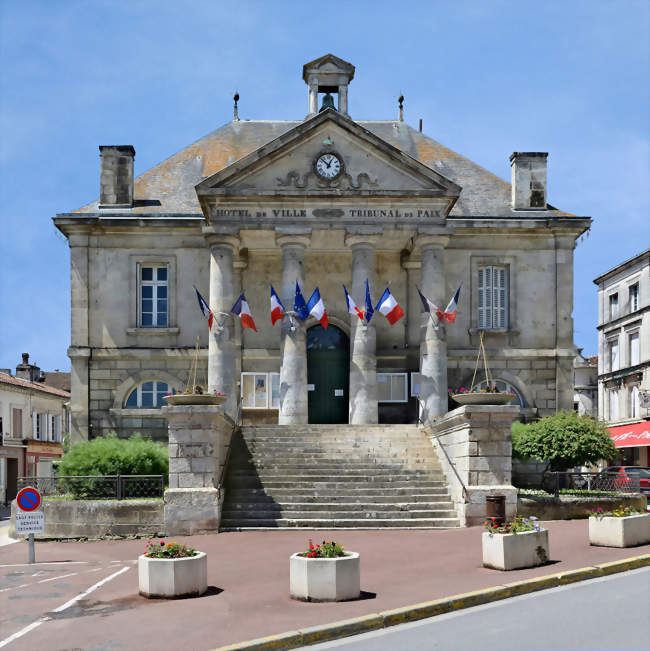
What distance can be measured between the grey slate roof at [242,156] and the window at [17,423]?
22.5m

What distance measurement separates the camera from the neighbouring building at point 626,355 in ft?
141

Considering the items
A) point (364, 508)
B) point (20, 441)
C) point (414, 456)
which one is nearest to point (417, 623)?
point (364, 508)

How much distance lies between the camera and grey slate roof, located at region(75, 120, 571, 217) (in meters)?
27.8

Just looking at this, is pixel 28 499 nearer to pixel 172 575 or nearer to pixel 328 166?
pixel 172 575

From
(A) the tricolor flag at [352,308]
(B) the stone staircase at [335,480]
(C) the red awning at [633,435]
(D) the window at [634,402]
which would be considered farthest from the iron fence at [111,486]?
(D) the window at [634,402]

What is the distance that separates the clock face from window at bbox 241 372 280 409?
6401mm

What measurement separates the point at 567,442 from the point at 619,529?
9.82 metres

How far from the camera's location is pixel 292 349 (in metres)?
23.5

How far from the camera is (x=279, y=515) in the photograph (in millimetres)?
17688

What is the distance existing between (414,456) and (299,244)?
6997 millimetres

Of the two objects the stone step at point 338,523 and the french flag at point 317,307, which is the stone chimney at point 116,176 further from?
the stone step at point 338,523

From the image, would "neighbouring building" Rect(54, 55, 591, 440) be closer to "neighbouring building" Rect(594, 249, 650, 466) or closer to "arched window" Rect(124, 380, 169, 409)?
"arched window" Rect(124, 380, 169, 409)

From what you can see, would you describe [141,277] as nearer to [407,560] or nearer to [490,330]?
[490,330]

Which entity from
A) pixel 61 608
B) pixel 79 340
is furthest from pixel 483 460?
pixel 79 340
